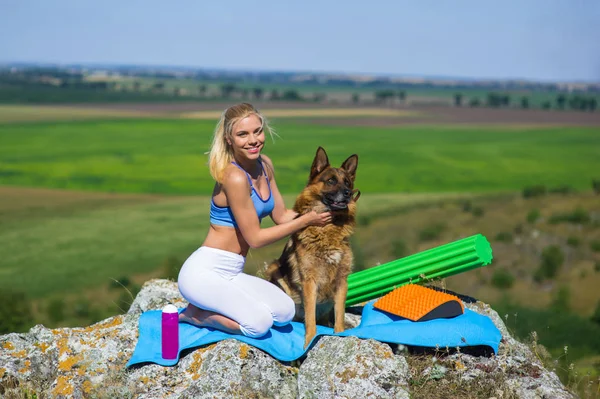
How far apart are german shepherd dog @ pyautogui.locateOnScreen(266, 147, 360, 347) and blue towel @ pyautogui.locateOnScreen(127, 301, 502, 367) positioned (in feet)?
0.89

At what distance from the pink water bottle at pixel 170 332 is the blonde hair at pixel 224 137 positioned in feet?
4.19

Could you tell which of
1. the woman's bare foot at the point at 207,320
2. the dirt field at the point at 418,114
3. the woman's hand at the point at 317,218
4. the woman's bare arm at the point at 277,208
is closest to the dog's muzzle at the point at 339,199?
the woman's hand at the point at 317,218

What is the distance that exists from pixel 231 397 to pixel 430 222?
125 feet

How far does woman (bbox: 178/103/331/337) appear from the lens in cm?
620

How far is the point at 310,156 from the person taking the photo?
91.6 meters

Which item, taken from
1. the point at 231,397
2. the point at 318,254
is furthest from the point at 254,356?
the point at 318,254

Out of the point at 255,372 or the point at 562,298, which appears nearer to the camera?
the point at 255,372

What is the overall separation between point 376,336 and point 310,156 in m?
85.8

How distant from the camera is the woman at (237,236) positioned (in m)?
6.20

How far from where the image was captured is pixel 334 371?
5.62 m

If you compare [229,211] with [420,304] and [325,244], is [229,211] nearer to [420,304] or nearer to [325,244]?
[325,244]

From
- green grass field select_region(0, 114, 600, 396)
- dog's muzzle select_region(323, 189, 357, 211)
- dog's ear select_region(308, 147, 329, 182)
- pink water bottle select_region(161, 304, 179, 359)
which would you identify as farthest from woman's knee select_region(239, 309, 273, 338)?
green grass field select_region(0, 114, 600, 396)

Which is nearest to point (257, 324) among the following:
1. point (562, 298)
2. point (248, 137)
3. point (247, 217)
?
point (247, 217)

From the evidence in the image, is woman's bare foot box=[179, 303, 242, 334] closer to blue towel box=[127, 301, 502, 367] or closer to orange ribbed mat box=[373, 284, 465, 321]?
blue towel box=[127, 301, 502, 367]
